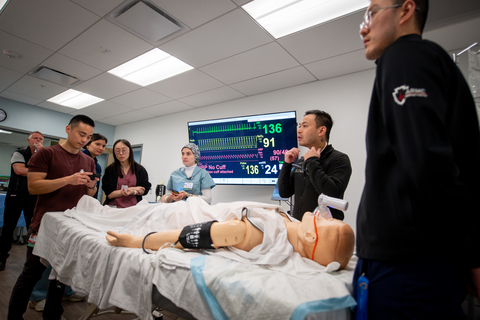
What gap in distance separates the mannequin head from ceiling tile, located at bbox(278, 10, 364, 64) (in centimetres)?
195

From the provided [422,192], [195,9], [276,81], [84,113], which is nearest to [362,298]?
[422,192]

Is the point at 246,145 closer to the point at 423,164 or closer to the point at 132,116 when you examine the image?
the point at 423,164

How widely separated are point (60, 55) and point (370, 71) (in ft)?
12.4

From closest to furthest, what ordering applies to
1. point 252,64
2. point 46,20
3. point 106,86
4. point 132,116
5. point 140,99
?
point 46,20 → point 252,64 → point 106,86 → point 140,99 → point 132,116

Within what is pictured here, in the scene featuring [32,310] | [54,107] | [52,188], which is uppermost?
[54,107]

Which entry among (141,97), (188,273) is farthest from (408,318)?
(141,97)

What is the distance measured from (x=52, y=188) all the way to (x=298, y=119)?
9.47 ft

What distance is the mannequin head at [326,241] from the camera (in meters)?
0.99

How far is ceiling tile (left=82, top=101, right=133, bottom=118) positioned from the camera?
15.4 feet

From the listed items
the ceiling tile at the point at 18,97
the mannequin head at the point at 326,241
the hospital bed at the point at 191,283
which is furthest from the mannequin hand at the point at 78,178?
the ceiling tile at the point at 18,97

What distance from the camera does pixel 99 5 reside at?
215cm

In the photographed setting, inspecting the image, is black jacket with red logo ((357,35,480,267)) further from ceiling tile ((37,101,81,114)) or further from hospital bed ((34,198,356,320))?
ceiling tile ((37,101,81,114))

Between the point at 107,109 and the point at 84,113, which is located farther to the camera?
the point at 84,113

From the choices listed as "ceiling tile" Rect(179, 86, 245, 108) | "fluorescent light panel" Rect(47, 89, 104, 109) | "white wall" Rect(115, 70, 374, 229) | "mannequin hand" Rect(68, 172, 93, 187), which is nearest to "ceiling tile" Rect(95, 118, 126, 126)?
"fluorescent light panel" Rect(47, 89, 104, 109)
